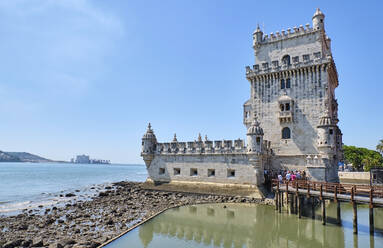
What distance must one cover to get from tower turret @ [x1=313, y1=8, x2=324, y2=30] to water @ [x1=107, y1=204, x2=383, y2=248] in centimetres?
1945

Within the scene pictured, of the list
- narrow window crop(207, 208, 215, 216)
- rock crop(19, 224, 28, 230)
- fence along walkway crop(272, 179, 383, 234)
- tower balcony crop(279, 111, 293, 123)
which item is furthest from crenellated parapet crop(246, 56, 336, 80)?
rock crop(19, 224, 28, 230)

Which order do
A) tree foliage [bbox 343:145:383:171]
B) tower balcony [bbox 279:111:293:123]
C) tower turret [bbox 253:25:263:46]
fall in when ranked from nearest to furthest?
tower balcony [bbox 279:111:293:123] < tower turret [bbox 253:25:263:46] < tree foliage [bbox 343:145:383:171]

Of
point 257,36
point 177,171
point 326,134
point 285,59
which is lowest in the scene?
point 177,171

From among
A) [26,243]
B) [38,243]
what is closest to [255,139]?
[38,243]

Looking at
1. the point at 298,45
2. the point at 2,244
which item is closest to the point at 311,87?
the point at 298,45

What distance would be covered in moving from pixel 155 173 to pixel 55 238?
61.2ft

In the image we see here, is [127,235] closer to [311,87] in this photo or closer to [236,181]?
[236,181]

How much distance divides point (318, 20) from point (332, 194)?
20342mm

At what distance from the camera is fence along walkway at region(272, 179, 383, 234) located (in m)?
15.8

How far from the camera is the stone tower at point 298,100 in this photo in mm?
27000

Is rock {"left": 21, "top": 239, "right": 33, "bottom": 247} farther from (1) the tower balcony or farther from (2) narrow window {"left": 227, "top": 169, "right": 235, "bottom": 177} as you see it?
(1) the tower balcony

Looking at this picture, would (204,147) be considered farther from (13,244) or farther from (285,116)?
(13,244)

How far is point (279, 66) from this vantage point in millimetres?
29812

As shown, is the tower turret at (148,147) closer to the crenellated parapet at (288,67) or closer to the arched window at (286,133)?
the crenellated parapet at (288,67)
